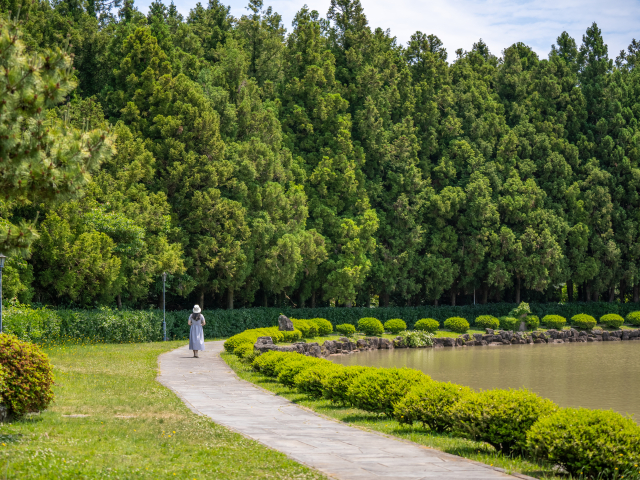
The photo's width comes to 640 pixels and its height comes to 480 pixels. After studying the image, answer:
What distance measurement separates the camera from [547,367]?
2266cm

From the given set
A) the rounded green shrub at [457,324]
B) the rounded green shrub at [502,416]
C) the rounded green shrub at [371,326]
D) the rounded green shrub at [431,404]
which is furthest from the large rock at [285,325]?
the rounded green shrub at [502,416]

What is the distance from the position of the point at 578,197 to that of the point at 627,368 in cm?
2622

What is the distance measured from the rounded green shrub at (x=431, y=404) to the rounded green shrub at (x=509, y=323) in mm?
28527

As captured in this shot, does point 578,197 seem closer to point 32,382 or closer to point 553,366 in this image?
point 553,366

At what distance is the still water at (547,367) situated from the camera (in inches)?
637

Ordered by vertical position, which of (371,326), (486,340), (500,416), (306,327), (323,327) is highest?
(500,416)

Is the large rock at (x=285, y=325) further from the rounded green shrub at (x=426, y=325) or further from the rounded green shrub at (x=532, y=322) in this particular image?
the rounded green shrub at (x=532, y=322)

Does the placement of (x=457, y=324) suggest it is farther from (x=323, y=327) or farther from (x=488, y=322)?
(x=323, y=327)

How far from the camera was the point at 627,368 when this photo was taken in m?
22.3

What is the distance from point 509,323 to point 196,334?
2196 cm

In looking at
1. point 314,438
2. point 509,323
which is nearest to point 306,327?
point 509,323

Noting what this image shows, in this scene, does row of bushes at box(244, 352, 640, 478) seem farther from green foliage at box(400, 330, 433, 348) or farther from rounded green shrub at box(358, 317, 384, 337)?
rounded green shrub at box(358, 317, 384, 337)


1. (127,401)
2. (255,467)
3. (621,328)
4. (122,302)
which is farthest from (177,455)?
(621,328)

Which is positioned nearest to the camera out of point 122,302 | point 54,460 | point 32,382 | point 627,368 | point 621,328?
point 54,460
